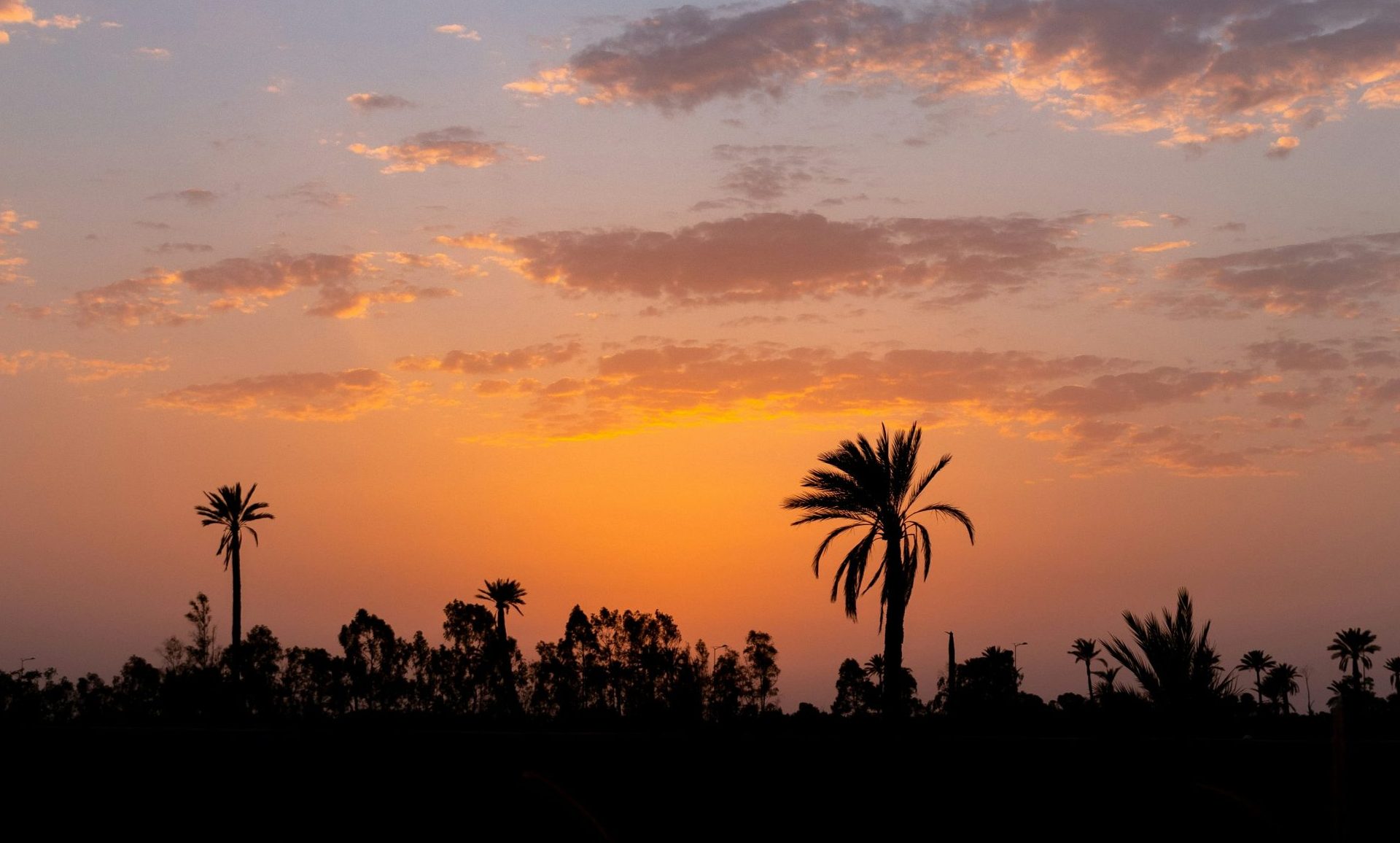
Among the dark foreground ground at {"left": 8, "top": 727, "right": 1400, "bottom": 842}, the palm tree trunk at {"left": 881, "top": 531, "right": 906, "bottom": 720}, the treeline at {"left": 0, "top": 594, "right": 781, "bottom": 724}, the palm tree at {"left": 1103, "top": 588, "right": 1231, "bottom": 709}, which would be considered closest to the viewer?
the dark foreground ground at {"left": 8, "top": 727, "right": 1400, "bottom": 842}

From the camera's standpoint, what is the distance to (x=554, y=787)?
10094mm

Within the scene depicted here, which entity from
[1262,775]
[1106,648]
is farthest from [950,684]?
[1262,775]

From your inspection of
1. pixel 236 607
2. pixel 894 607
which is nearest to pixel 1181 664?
pixel 894 607

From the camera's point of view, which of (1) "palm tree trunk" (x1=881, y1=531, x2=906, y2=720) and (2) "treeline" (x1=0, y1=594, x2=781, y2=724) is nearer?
(1) "palm tree trunk" (x1=881, y1=531, x2=906, y2=720)

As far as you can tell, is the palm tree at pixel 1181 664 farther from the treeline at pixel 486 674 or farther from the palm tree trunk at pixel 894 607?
the treeline at pixel 486 674

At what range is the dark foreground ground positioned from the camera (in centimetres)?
1123

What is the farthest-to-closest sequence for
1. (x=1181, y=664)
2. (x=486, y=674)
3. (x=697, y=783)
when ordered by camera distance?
1. (x=486, y=674)
2. (x=1181, y=664)
3. (x=697, y=783)

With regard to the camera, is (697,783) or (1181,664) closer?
(697,783)

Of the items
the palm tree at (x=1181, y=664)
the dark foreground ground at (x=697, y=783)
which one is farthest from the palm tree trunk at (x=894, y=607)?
the dark foreground ground at (x=697, y=783)

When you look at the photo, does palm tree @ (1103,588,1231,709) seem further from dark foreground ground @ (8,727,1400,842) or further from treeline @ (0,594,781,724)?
treeline @ (0,594,781,724)

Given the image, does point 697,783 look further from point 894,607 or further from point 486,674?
point 486,674

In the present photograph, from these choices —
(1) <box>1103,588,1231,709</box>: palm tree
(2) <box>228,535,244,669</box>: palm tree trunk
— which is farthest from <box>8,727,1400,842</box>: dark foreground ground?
(2) <box>228,535,244,669</box>: palm tree trunk

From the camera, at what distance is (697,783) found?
11734 millimetres

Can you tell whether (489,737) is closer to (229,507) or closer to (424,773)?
(424,773)
